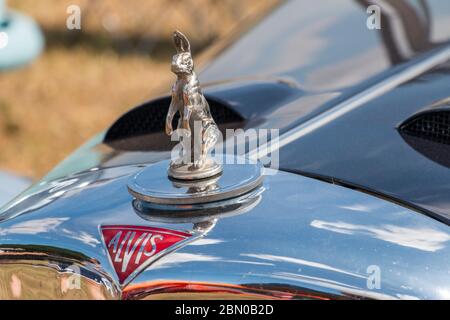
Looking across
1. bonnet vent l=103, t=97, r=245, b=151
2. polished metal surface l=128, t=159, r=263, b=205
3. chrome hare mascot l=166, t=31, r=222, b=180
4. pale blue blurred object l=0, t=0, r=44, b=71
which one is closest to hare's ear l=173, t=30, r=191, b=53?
chrome hare mascot l=166, t=31, r=222, b=180

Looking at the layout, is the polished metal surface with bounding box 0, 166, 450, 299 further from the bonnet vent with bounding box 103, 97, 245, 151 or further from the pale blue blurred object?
the pale blue blurred object

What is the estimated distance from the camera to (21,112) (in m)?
5.34

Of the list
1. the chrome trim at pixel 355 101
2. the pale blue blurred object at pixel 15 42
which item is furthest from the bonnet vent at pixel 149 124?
the pale blue blurred object at pixel 15 42

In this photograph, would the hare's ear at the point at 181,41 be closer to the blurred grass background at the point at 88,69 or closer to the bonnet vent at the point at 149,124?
the bonnet vent at the point at 149,124

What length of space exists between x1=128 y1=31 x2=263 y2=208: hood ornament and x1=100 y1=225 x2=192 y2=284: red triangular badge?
0.14ft

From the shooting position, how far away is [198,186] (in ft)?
4.67

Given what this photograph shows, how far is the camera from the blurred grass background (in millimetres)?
4910

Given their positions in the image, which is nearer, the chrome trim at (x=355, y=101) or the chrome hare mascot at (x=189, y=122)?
the chrome hare mascot at (x=189, y=122)

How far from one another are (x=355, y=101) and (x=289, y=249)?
50 centimetres

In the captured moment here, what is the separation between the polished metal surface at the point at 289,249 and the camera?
4.24 feet

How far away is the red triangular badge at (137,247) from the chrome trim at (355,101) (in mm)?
305

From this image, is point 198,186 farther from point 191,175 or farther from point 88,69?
point 88,69

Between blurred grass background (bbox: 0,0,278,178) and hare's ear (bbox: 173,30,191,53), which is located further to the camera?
blurred grass background (bbox: 0,0,278,178)

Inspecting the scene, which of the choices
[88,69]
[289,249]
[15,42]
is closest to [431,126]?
[289,249]
